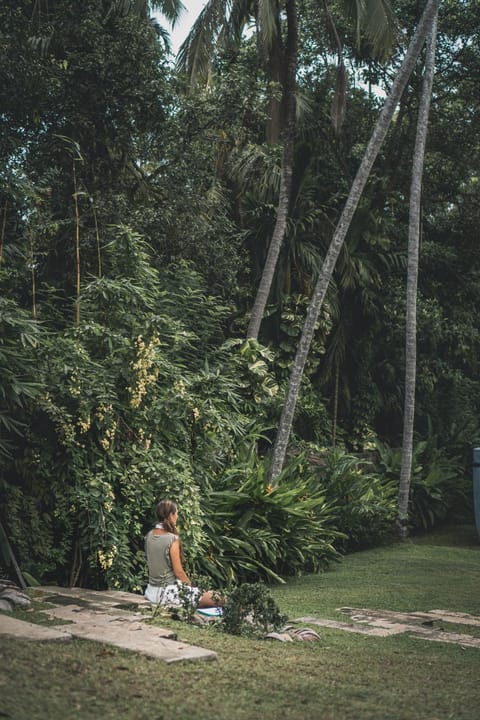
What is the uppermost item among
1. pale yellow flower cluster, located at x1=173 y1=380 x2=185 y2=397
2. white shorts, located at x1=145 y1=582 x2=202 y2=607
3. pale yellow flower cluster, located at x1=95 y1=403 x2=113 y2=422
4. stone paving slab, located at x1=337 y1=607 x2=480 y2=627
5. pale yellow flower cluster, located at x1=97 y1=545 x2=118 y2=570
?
pale yellow flower cluster, located at x1=173 y1=380 x2=185 y2=397

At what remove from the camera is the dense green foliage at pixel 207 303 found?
8688 millimetres

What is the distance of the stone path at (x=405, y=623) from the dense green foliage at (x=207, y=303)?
1.84 meters

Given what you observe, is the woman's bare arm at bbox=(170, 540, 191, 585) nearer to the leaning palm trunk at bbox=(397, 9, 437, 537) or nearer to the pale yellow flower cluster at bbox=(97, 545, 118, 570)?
the pale yellow flower cluster at bbox=(97, 545, 118, 570)

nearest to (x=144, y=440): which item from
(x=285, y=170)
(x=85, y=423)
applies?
(x=85, y=423)

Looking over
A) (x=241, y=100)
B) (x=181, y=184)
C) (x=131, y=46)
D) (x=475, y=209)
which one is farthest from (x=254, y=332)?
(x=475, y=209)

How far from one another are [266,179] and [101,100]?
4.65m

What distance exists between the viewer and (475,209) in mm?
18047

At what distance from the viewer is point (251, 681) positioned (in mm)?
4711

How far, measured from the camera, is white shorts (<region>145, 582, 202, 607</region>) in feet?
23.1

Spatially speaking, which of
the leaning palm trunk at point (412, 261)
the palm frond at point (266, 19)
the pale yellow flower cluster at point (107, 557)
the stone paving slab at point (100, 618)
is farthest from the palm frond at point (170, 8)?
the stone paving slab at point (100, 618)

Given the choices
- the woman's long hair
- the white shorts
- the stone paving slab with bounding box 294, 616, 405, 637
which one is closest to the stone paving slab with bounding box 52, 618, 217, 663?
the white shorts

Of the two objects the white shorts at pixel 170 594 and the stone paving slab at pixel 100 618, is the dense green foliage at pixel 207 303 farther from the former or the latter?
the stone paving slab at pixel 100 618

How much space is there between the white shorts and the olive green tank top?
5 centimetres

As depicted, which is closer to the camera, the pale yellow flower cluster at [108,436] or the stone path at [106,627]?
the stone path at [106,627]
